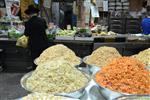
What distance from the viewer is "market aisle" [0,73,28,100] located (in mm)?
5242

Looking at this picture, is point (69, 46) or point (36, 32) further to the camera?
point (69, 46)

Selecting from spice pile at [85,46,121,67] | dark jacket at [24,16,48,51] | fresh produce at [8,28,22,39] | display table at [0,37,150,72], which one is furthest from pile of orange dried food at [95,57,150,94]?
fresh produce at [8,28,22,39]

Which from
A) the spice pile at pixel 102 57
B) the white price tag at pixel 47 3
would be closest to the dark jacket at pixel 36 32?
the white price tag at pixel 47 3

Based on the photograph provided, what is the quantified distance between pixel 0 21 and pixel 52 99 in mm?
5532

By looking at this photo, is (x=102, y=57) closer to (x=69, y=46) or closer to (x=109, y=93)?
(x=109, y=93)

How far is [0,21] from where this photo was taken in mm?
7219


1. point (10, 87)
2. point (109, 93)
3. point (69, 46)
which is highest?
point (109, 93)

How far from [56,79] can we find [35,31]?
337 cm

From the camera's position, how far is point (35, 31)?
219 inches

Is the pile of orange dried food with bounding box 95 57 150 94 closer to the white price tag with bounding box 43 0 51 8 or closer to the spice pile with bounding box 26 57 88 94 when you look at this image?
the spice pile with bounding box 26 57 88 94

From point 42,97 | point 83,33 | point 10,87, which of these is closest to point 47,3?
point 83,33

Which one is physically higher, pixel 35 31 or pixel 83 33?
pixel 35 31

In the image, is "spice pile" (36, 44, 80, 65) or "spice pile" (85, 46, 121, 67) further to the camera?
"spice pile" (36, 44, 80, 65)

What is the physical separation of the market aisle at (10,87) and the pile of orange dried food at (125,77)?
269 cm
